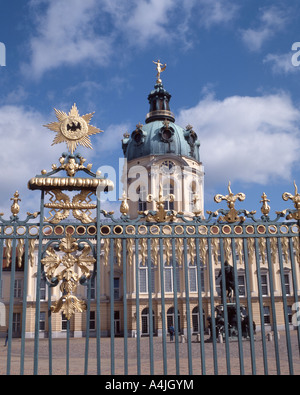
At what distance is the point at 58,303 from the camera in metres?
6.16

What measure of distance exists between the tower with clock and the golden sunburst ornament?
2371cm

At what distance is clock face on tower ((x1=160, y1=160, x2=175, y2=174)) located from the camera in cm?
3144

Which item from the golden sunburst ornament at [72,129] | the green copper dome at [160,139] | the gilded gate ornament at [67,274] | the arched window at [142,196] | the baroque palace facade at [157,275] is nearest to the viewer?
the gilded gate ornament at [67,274]

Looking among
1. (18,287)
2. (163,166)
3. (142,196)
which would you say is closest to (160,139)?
(163,166)

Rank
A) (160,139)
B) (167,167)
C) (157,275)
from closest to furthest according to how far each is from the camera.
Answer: (157,275)
(167,167)
(160,139)

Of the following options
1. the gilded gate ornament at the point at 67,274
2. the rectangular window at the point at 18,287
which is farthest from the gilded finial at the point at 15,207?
the rectangular window at the point at 18,287

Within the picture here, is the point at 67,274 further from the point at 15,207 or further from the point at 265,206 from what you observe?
the point at 265,206

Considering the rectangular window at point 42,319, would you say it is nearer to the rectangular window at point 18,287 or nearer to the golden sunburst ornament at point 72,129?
the rectangular window at point 18,287

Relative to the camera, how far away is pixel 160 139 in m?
32.7

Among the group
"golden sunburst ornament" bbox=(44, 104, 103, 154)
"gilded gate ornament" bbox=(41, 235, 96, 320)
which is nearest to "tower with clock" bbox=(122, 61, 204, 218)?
"golden sunburst ornament" bbox=(44, 104, 103, 154)

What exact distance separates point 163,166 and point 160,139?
247 cm

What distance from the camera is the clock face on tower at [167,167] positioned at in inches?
1238

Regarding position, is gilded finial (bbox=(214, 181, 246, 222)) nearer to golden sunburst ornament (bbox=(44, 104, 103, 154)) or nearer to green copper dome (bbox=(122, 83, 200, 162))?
golden sunburst ornament (bbox=(44, 104, 103, 154))
